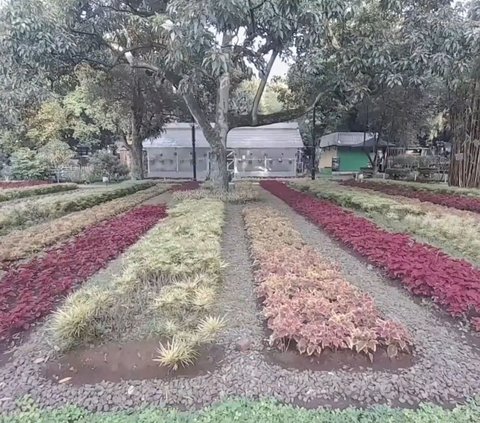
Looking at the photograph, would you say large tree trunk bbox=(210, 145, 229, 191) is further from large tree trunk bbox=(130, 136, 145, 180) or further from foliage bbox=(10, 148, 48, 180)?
foliage bbox=(10, 148, 48, 180)

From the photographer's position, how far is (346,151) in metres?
Answer: 32.0

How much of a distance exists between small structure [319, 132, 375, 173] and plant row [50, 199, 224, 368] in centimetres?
2701

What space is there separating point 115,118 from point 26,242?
18905 millimetres

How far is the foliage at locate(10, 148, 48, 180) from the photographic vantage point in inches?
791

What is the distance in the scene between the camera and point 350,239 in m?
5.75

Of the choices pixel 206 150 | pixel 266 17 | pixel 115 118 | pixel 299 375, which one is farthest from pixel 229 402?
pixel 206 150

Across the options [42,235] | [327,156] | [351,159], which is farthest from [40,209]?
[327,156]

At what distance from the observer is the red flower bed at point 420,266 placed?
3449mm

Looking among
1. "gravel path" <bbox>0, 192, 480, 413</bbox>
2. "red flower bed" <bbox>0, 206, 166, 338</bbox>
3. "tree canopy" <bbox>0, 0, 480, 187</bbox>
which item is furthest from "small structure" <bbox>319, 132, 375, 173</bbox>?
"gravel path" <bbox>0, 192, 480, 413</bbox>

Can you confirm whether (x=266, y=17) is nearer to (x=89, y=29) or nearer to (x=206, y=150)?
(x=89, y=29)

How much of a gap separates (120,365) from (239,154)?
2546 cm

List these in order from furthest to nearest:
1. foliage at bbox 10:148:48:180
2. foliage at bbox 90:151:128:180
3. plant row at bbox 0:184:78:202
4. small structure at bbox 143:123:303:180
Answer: small structure at bbox 143:123:303:180
foliage at bbox 90:151:128:180
foliage at bbox 10:148:48:180
plant row at bbox 0:184:78:202

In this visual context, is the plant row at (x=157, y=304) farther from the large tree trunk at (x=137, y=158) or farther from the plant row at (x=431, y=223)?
the large tree trunk at (x=137, y=158)

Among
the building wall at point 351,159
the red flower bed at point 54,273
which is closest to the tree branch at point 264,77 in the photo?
the red flower bed at point 54,273
